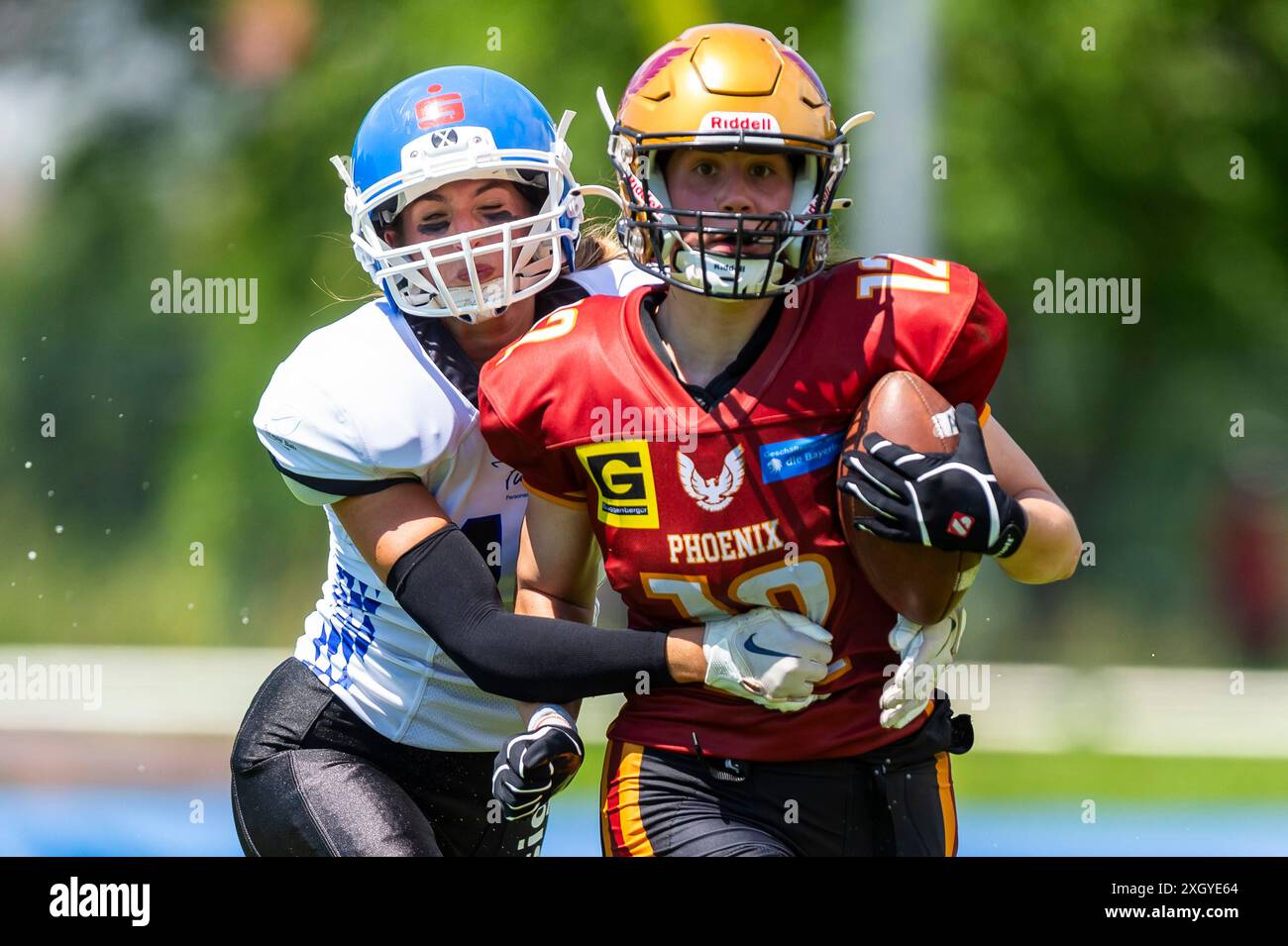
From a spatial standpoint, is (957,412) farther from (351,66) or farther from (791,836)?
(351,66)

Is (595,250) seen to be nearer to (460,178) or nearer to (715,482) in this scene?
(460,178)

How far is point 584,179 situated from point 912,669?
6.16 m

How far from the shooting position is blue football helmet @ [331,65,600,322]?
2598mm

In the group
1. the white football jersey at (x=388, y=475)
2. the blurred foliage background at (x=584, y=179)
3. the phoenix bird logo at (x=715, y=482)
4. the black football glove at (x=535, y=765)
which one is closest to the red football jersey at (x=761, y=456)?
the phoenix bird logo at (x=715, y=482)

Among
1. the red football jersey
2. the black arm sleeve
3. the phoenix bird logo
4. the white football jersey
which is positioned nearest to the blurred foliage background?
the white football jersey

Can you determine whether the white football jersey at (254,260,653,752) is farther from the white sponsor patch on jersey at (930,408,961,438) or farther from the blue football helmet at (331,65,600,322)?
the white sponsor patch on jersey at (930,408,961,438)

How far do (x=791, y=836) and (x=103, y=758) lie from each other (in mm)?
5405

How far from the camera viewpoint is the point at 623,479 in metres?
2.28

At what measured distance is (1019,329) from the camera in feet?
28.9

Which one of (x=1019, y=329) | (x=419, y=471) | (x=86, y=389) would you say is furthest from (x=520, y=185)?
(x=86, y=389)

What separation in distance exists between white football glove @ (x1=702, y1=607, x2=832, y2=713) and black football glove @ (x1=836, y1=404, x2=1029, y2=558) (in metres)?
0.19

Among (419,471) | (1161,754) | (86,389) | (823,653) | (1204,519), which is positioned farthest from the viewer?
(86,389)

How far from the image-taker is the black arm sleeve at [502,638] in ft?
7.59

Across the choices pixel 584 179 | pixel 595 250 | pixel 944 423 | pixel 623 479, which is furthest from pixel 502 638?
pixel 584 179
